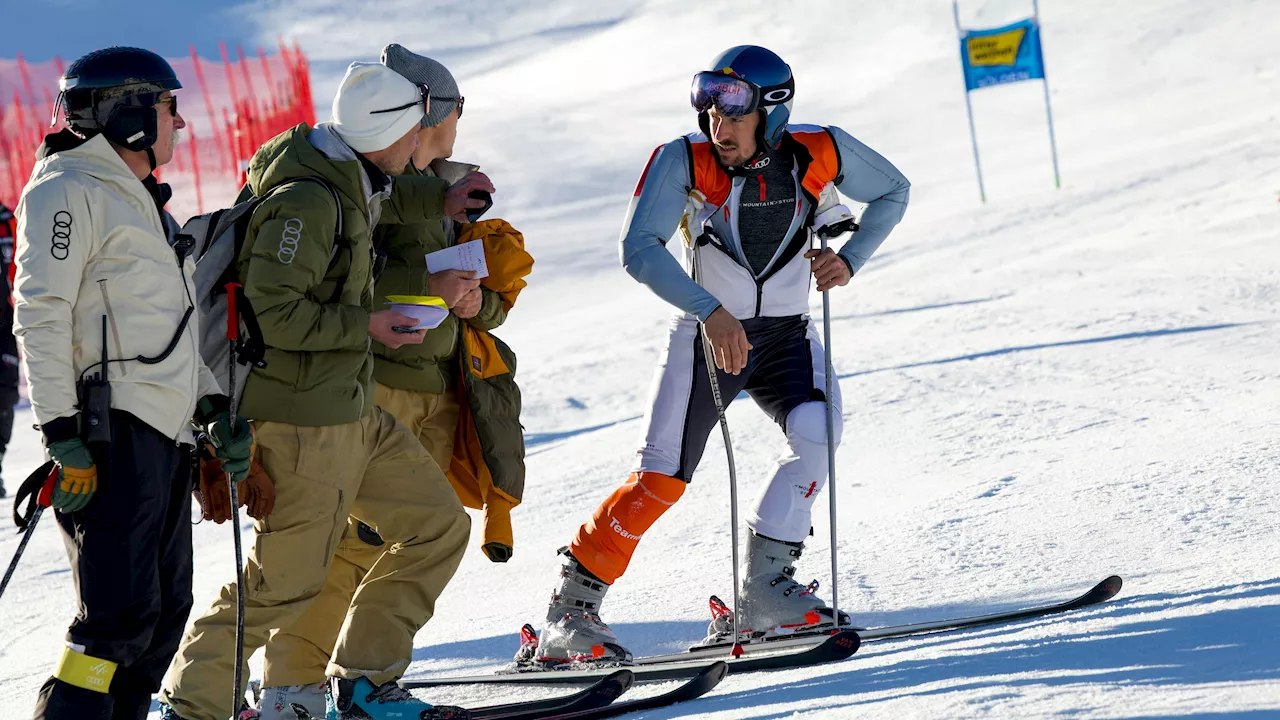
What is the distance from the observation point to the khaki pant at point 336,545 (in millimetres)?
3521

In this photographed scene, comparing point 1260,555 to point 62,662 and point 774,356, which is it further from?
point 62,662

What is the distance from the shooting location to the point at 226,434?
10.6 ft

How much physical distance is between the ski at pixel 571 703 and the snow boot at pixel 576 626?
0.51 metres

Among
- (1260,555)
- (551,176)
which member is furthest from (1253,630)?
(551,176)

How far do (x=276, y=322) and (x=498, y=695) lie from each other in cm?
150

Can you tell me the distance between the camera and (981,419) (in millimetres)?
7617

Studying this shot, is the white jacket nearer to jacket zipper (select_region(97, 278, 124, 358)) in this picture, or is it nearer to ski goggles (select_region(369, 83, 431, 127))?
jacket zipper (select_region(97, 278, 124, 358))

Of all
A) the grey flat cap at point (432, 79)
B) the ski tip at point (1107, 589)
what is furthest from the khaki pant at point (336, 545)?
the ski tip at point (1107, 589)

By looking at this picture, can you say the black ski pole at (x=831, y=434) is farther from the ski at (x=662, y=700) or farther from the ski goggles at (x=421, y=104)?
the ski goggles at (x=421, y=104)

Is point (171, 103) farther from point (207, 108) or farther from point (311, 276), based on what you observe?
point (207, 108)

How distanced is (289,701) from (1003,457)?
12.9 feet

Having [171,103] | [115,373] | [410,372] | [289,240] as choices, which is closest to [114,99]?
[171,103]

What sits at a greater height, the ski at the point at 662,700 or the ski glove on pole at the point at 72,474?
the ski glove on pole at the point at 72,474

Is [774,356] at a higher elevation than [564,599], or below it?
higher
